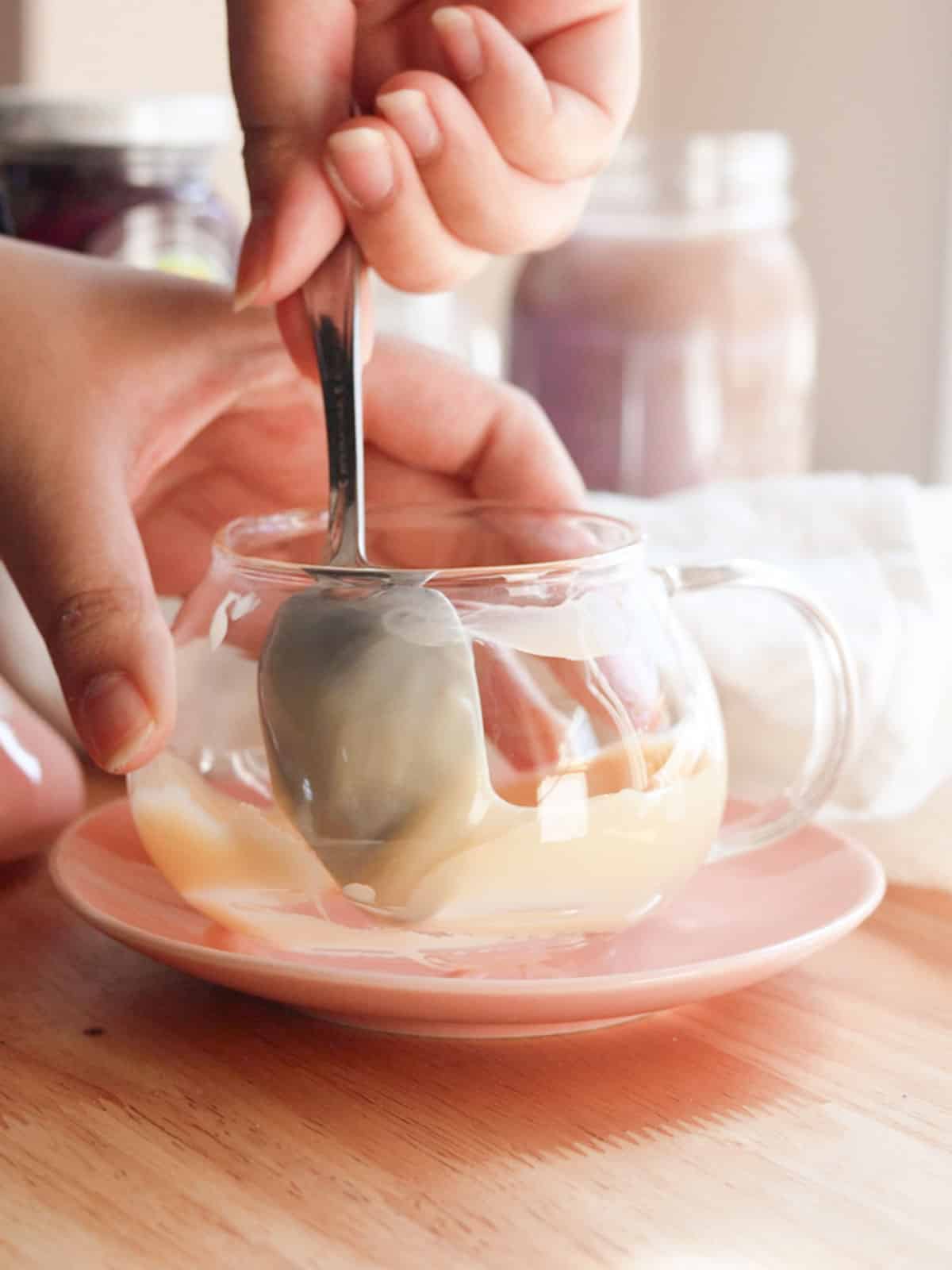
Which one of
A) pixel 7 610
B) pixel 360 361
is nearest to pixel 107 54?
pixel 7 610

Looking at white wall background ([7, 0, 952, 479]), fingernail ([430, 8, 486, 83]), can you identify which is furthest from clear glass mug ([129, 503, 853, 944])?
white wall background ([7, 0, 952, 479])

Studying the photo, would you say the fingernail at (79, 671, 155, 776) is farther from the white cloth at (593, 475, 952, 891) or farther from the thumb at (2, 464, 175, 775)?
the white cloth at (593, 475, 952, 891)

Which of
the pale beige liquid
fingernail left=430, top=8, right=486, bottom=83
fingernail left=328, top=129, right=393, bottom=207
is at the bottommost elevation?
the pale beige liquid

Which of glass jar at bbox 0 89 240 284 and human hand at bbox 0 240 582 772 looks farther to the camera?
glass jar at bbox 0 89 240 284

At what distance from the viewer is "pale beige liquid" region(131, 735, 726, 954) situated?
11.8 inches

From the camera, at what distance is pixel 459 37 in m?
0.37

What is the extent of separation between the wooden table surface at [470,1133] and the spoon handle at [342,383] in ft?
0.33

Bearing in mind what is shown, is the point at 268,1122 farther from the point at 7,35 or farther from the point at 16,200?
the point at 7,35

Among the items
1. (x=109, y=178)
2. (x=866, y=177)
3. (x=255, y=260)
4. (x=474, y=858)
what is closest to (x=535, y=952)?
(x=474, y=858)

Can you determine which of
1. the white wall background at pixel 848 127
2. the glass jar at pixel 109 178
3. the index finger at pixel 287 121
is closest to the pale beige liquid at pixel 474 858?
the index finger at pixel 287 121

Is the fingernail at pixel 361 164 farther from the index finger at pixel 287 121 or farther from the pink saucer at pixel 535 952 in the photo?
the pink saucer at pixel 535 952

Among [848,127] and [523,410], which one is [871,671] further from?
[848,127]

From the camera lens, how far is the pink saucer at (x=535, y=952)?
0.96 ft

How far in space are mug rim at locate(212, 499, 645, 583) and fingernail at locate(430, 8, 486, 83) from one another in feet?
0.33
